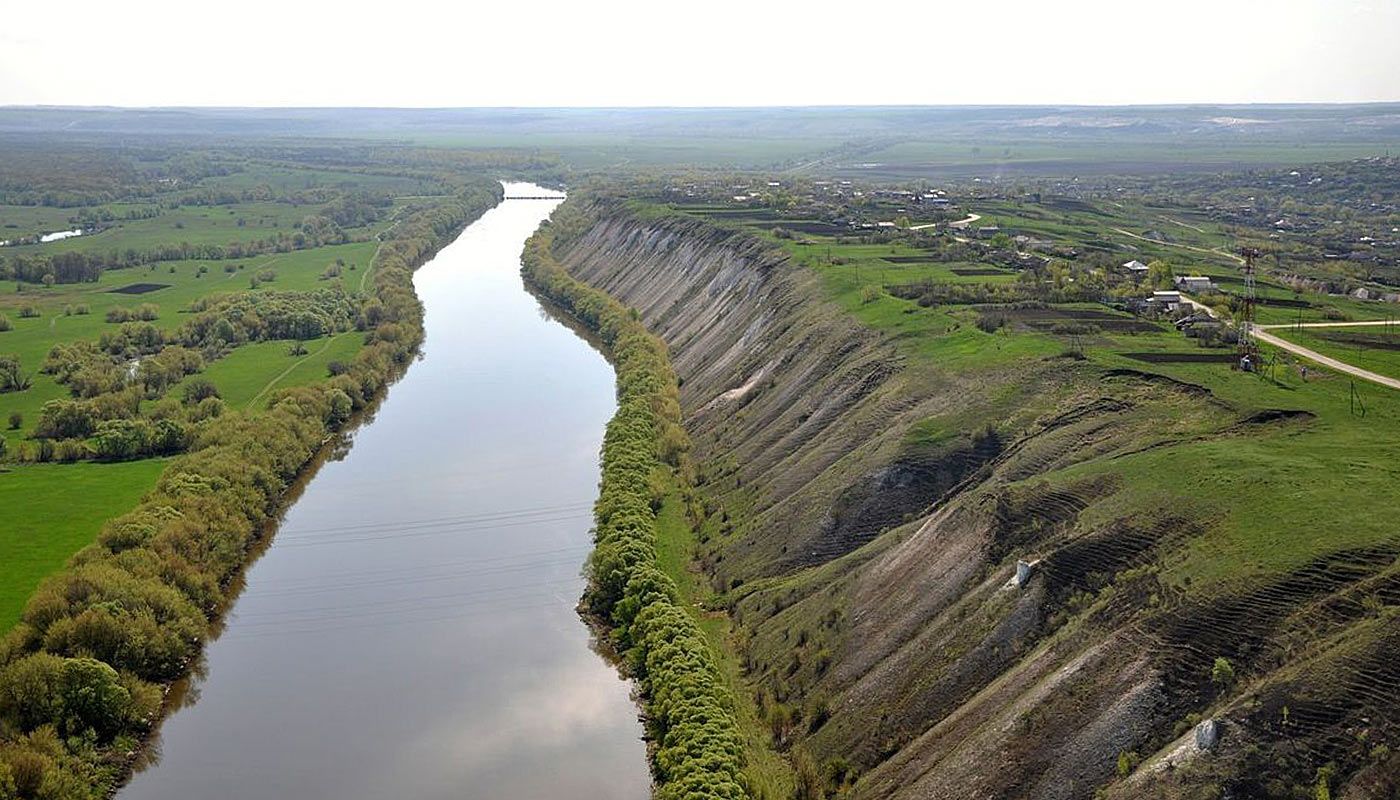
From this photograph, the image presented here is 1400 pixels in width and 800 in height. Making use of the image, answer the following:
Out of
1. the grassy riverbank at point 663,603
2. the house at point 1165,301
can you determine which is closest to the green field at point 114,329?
the grassy riverbank at point 663,603

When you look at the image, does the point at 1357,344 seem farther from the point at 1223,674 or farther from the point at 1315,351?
the point at 1223,674

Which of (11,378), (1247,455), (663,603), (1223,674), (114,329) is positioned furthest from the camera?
(114,329)

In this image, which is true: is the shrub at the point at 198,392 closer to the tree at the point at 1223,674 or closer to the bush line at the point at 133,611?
the bush line at the point at 133,611

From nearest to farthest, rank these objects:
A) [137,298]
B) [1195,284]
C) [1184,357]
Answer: [1184,357] → [1195,284] → [137,298]

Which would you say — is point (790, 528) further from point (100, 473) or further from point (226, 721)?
point (100, 473)

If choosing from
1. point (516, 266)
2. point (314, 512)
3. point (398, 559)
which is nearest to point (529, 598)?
point (398, 559)

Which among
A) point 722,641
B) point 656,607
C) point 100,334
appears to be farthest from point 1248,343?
point 100,334
